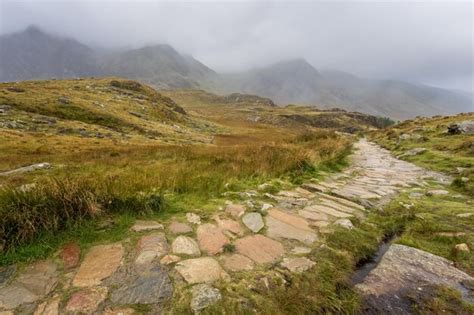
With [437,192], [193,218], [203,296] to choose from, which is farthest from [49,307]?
[437,192]

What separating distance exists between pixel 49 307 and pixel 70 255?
796mm

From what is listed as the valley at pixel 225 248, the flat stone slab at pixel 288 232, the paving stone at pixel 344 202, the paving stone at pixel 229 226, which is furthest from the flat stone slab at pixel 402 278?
the paving stone at pixel 344 202

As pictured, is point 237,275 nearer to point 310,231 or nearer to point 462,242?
point 310,231

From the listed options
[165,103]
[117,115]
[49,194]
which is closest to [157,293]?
[49,194]

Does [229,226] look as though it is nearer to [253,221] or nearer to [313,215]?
[253,221]

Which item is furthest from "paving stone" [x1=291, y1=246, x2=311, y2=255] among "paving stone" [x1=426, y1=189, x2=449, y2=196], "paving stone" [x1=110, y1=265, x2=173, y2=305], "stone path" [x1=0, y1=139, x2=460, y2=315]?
"paving stone" [x1=426, y1=189, x2=449, y2=196]

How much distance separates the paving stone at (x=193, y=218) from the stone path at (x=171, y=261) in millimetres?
16

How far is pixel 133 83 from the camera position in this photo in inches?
2569

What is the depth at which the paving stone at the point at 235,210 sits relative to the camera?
4.76 meters

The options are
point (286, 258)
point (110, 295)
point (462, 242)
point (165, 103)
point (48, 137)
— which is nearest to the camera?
point (110, 295)

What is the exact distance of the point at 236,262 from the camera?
3346mm

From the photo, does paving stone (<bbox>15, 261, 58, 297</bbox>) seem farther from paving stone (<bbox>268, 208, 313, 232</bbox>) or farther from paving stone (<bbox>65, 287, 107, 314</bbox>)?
paving stone (<bbox>268, 208, 313, 232</bbox>)

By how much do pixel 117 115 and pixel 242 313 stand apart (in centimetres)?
4215

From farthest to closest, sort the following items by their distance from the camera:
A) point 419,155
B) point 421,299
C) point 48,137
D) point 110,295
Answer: point 48,137 → point 419,155 → point 421,299 → point 110,295
